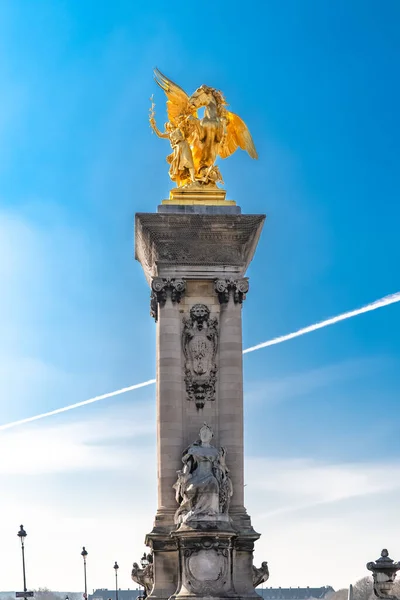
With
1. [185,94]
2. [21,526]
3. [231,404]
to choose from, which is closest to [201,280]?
Result: [231,404]

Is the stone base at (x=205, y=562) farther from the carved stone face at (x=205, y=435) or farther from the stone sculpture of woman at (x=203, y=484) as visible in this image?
the carved stone face at (x=205, y=435)

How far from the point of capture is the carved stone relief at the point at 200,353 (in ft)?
114

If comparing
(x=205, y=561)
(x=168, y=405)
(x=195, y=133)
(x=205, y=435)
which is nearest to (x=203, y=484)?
(x=205, y=435)

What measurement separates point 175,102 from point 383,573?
14.3 m

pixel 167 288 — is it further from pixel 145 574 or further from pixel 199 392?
pixel 145 574

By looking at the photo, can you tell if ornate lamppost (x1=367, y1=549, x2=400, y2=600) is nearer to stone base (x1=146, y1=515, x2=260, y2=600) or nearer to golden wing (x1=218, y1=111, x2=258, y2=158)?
stone base (x1=146, y1=515, x2=260, y2=600)

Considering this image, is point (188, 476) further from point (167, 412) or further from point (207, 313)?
point (207, 313)

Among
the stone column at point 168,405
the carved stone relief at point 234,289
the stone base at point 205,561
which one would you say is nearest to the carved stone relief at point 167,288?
the stone column at point 168,405

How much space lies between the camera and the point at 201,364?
114ft

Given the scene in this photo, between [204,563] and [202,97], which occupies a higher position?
[202,97]

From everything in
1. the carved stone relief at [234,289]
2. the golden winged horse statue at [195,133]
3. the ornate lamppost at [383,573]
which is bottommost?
the ornate lamppost at [383,573]

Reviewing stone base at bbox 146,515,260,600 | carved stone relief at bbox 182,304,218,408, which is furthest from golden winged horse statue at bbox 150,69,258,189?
stone base at bbox 146,515,260,600

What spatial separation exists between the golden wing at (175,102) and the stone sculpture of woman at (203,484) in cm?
922

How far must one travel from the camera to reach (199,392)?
34.7 metres
